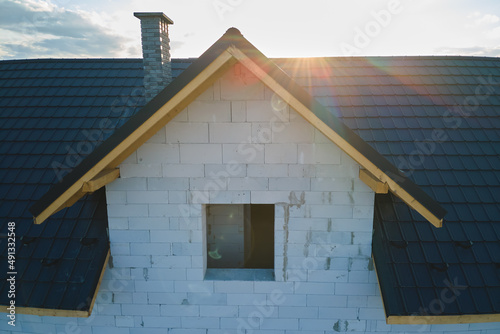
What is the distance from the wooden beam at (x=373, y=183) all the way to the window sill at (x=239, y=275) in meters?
1.92

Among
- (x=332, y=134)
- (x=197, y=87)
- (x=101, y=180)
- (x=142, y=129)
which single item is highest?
(x=197, y=87)

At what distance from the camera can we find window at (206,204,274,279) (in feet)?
20.9

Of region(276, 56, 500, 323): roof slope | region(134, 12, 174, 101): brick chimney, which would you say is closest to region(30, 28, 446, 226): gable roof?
region(276, 56, 500, 323): roof slope

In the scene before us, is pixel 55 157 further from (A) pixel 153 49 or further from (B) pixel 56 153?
(A) pixel 153 49

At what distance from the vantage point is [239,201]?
4023 mm

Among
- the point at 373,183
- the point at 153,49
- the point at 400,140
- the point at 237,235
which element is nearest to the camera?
the point at 373,183

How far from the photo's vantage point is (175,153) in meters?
3.93

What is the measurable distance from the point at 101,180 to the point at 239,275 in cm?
232

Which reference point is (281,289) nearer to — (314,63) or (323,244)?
(323,244)

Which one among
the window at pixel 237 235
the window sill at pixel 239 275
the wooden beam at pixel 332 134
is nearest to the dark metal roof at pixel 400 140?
the wooden beam at pixel 332 134

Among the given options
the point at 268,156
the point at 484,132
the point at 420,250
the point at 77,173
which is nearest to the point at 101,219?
the point at 77,173

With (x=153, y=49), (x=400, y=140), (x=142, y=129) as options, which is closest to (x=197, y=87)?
(x=142, y=129)

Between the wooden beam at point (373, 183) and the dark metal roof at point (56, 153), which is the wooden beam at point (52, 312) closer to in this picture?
the dark metal roof at point (56, 153)

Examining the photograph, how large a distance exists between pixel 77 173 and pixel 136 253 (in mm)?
1444
